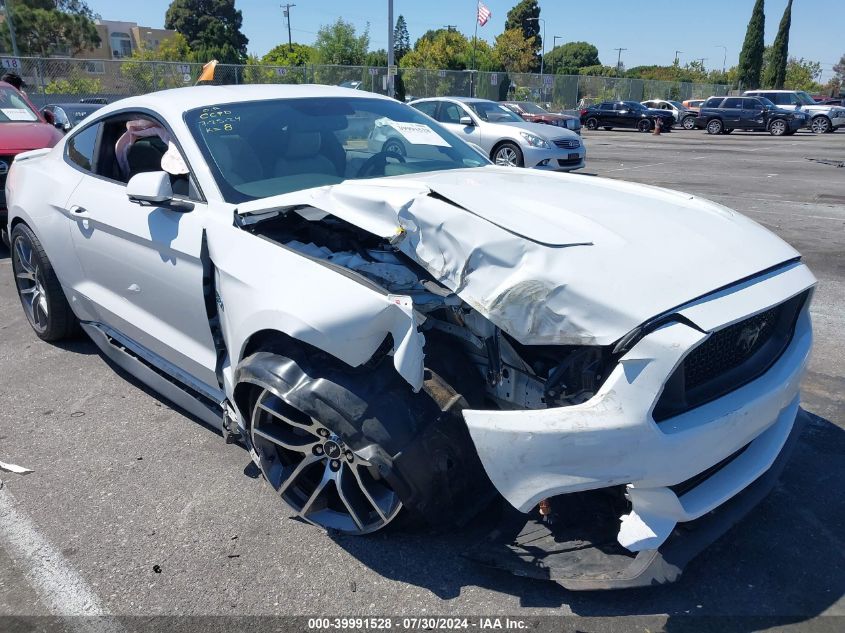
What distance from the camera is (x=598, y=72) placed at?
4055 inches

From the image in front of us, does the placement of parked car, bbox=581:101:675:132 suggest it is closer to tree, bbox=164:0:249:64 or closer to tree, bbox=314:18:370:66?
tree, bbox=314:18:370:66

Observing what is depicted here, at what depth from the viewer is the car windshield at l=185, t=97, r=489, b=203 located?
10.7 feet

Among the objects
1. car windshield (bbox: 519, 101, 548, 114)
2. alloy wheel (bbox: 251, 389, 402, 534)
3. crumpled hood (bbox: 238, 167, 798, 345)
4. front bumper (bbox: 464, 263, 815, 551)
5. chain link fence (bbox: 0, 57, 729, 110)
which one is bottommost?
alloy wheel (bbox: 251, 389, 402, 534)

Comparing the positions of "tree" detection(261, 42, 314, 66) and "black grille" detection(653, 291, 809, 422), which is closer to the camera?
"black grille" detection(653, 291, 809, 422)

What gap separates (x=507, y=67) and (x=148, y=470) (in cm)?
7248

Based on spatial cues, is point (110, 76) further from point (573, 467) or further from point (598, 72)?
point (598, 72)

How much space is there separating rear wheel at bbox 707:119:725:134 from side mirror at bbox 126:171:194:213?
3242 centimetres

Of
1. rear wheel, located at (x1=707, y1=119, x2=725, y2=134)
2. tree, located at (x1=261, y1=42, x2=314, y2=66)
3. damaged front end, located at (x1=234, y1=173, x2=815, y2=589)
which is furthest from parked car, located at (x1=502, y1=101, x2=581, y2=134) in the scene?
tree, located at (x1=261, y1=42, x2=314, y2=66)

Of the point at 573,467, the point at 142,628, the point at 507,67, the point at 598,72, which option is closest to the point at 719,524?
the point at 573,467

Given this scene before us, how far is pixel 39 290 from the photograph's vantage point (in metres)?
4.78

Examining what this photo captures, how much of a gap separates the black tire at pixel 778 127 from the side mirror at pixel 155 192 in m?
31.6

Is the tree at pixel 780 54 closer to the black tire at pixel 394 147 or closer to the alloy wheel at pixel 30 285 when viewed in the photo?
the black tire at pixel 394 147

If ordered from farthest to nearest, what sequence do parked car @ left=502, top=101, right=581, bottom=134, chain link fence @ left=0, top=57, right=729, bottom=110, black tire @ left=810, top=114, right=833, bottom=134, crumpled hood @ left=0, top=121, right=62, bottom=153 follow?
black tire @ left=810, top=114, right=833, bottom=134
chain link fence @ left=0, top=57, right=729, bottom=110
parked car @ left=502, top=101, right=581, bottom=134
crumpled hood @ left=0, top=121, right=62, bottom=153

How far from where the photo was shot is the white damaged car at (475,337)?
7.09 feet
